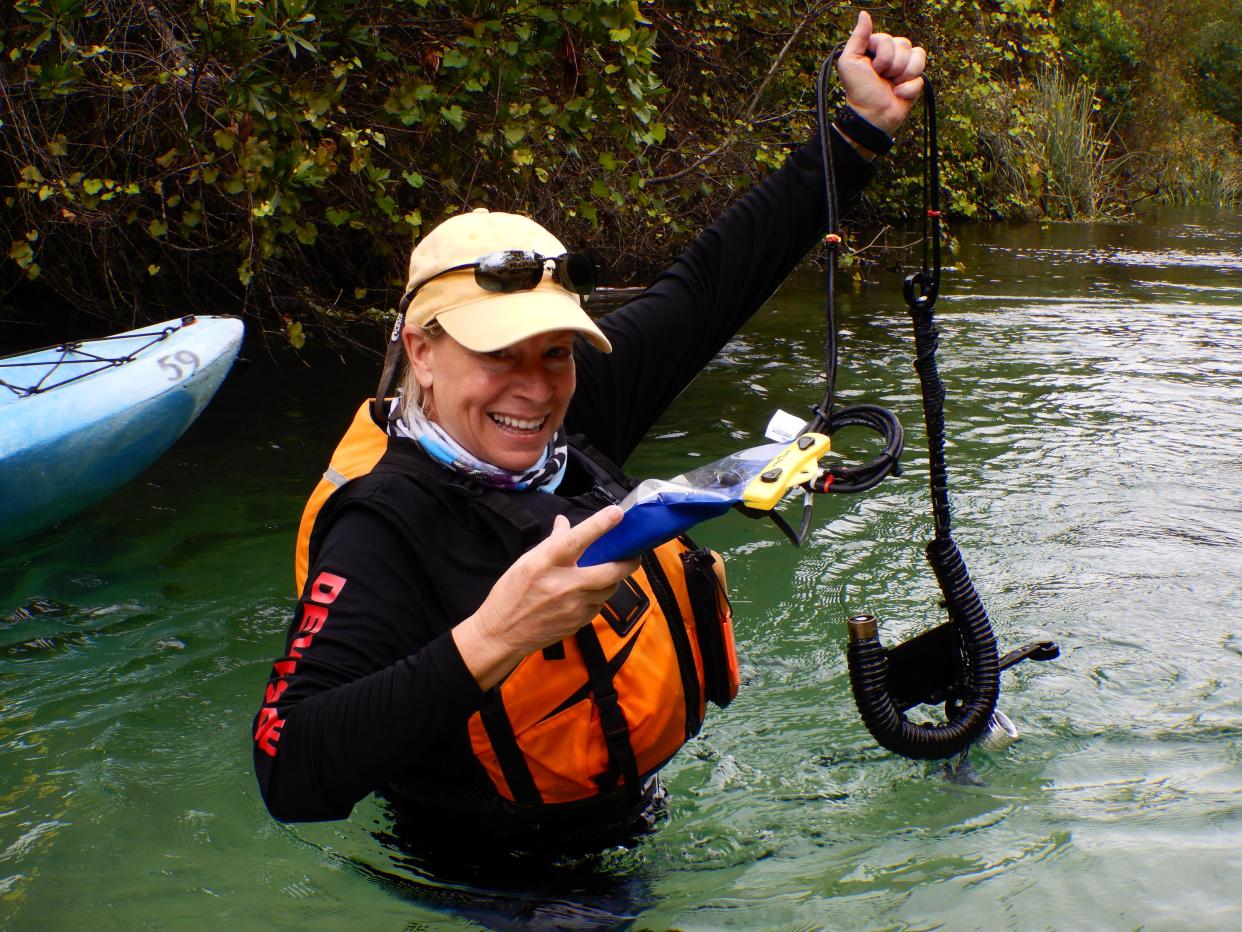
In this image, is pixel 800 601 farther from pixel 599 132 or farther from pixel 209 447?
pixel 209 447

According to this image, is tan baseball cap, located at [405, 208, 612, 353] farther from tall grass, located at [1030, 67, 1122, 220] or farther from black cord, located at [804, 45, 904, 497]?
tall grass, located at [1030, 67, 1122, 220]

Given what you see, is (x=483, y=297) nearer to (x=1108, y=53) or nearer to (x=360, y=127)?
(x=360, y=127)

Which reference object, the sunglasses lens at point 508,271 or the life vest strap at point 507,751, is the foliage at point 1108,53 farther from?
the life vest strap at point 507,751

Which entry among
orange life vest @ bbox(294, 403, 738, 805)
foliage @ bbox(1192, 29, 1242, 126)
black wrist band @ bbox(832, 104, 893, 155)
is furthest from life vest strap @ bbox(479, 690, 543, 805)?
foliage @ bbox(1192, 29, 1242, 126)

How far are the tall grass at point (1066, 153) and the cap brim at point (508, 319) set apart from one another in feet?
55.9

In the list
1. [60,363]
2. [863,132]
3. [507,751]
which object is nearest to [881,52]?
[863,132]

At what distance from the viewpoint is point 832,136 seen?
2779mm

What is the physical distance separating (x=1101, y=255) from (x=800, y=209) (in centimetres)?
1303

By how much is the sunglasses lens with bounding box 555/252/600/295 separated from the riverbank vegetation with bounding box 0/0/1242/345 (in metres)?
2.41

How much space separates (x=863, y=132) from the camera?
2.76 m

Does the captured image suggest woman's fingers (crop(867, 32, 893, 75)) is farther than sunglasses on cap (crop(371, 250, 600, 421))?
Yes

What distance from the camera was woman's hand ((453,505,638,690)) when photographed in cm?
164

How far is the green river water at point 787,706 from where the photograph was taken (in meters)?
2.79

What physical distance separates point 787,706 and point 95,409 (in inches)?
129
